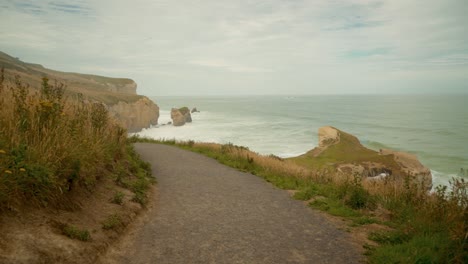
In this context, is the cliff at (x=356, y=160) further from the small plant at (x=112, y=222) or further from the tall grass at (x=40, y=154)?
the tall grass at (x=40, y=154)

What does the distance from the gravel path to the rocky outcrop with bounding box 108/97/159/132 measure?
66.4 meters

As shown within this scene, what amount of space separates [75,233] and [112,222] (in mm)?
991

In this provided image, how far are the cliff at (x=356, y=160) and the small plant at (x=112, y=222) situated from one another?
Answer: 18.2m

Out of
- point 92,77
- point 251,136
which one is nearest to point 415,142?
point 251,136

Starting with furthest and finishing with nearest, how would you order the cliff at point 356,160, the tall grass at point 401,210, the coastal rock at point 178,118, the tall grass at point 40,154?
the coastal rock at point 178,118, the cliff at point 356,160, the tall grass at point 40,154, the tall grass at point 401,210

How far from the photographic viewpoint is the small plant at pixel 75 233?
15.4 feet

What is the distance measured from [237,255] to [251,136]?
60250 mm

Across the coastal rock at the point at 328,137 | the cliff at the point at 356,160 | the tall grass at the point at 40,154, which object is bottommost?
the cliff at the point at 356,160

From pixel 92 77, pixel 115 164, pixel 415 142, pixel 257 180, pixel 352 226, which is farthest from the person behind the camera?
pixel 92 77

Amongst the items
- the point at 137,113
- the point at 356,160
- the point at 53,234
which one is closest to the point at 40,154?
the point at 53,234

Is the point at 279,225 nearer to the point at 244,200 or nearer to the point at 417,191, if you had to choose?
the point at 244,200

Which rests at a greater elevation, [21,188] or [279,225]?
[21,188]

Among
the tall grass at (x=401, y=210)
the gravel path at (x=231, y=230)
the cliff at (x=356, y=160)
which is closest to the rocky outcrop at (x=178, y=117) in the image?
the cliff at (x=356, y=160)

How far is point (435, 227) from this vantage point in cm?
559
